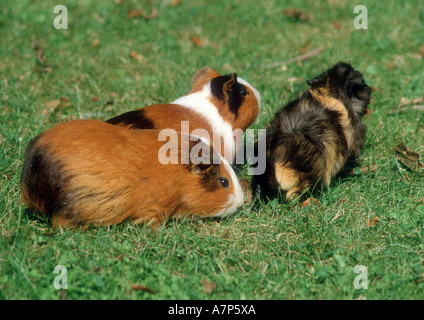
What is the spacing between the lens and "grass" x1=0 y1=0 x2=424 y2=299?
283 centimetres

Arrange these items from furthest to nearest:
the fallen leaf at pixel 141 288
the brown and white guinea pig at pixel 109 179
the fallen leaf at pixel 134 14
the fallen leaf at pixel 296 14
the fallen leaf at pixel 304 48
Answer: the fallen leaf at pixel 296 14
the fallen leaf at pixel 134 14
the fallen leaf at pixel 304 48
the brown and white guinea pig at pixel 109 179
the fallen leaf at pixel 141 288

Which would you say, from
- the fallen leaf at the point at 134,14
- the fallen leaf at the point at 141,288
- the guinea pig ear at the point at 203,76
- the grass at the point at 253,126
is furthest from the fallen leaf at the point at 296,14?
the fallen leaf at the point at 141,288

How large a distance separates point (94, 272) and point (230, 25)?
444 centimetres

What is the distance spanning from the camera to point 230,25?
6.34 metres

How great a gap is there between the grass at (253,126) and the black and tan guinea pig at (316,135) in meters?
0.20

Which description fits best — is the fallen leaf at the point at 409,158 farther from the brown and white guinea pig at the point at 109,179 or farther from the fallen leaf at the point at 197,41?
the fallen leaf at the point at 197,41

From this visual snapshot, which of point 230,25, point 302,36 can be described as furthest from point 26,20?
point 302,36

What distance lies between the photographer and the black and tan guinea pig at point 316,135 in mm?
3389

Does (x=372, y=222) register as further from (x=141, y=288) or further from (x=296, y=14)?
(x=296, y=14)

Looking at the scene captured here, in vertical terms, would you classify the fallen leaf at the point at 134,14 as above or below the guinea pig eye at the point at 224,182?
above

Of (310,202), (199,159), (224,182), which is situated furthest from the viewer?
(310,202)

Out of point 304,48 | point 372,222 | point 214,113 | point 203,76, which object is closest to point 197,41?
point 304,48

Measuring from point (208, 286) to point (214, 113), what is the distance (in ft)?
4.92

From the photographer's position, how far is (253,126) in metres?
4.48
